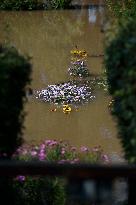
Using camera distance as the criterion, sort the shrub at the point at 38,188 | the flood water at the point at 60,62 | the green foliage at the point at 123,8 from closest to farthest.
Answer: the shrub at the point at 38,188 < the flood water at the point at 60,62 < the green foliage at the point at 123,8

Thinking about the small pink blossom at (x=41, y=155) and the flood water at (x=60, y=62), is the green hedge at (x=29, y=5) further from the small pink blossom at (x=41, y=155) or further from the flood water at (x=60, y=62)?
the small pink blossom at (x=41, y=155)

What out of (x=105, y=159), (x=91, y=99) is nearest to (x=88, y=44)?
(x=91, y=99)

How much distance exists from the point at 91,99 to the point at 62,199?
495cm

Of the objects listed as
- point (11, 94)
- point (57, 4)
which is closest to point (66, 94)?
point (11, 94)

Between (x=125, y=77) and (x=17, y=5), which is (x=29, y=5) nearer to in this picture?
→ (x=17, y=5)

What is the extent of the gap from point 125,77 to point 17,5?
15.4m

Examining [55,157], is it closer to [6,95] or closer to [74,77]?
[6,95]

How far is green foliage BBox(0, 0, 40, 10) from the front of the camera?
762 inches

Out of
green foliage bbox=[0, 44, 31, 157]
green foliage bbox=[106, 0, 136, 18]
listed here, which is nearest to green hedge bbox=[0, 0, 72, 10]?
green foliage bbox=[106, 0, 136, 18]

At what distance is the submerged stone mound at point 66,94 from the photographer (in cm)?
1033

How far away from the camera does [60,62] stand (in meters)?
12.9

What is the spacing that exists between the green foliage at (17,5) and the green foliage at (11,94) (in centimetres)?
1469

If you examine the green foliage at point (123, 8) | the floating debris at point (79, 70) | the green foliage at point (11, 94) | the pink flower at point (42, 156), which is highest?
the green foliage at point (123, 8)

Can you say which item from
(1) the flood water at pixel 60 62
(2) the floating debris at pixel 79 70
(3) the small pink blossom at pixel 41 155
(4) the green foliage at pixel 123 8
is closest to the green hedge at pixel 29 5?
(1) the flood water at pixel 60 62
